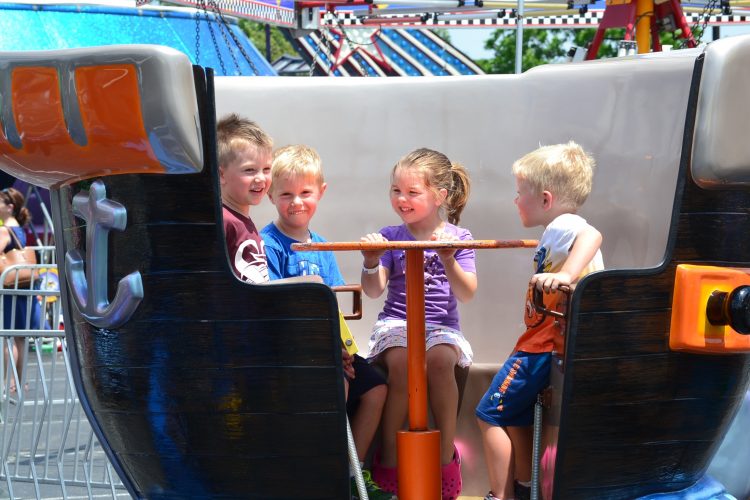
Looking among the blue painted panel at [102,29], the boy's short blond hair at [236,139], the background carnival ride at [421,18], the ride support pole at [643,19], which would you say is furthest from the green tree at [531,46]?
the boy's short blond hair at [236,139]

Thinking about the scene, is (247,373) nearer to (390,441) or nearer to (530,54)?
(390,441)

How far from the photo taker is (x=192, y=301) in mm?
2039

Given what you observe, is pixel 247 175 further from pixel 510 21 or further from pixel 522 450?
pixel 510 21

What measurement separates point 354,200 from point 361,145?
0.18 metres

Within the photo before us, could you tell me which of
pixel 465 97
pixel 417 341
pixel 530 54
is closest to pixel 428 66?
pixel 530 54

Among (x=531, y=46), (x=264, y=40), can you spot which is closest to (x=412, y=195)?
(x=531, y=46)

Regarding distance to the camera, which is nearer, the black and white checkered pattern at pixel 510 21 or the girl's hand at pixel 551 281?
the girl's hand at pixel 551 281

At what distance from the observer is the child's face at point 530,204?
2596mm

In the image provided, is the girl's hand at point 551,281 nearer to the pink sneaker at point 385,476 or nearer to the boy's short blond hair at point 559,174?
the boy's short blond hair at point 559,174

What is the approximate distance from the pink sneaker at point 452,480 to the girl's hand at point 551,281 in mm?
827

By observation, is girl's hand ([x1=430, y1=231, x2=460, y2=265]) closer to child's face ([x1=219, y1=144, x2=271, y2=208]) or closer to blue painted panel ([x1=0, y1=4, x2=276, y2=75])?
child's face ([x1=219, y1=144, x2=271, y2=208])

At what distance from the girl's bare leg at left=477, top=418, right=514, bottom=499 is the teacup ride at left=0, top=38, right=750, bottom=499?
355mm

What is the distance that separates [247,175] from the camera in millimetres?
2541

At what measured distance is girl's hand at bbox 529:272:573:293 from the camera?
2188 millimetres
